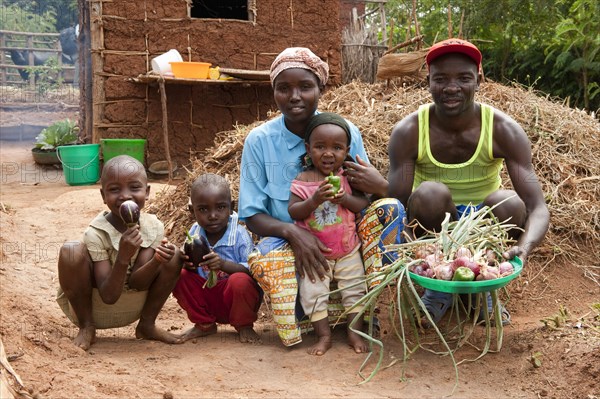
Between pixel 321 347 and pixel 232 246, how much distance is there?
0.67 m

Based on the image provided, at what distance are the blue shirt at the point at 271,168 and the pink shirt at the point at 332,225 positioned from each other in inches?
6.1

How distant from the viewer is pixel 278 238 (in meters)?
2.96

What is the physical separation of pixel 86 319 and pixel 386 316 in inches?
60.3

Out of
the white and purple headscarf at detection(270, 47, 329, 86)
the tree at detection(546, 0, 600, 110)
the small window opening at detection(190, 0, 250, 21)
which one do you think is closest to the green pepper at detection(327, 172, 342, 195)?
the white and purple headscarf at detection(270, 47, 329, 86)

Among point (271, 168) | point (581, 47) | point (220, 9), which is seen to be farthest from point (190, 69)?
point (271, 168)

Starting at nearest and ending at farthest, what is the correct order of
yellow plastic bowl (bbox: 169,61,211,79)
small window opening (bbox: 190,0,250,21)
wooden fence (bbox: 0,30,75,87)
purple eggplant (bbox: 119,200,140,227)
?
purple eggplant (bbox: 119,200,140,227) → yellow plastic bowl (bbox: 169,61,211,79) → small window opening (bbox: 190,0,250,21) → wooden fence (bbox: 0,30,75,87)

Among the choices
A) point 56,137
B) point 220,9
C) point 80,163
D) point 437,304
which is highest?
point 220,9

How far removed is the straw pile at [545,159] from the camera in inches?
175

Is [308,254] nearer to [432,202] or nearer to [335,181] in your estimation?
[335,181]

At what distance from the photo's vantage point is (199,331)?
323 centimetres

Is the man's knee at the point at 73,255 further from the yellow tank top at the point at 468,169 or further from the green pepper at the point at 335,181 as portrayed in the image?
the yellow tank top at the point at 468,169

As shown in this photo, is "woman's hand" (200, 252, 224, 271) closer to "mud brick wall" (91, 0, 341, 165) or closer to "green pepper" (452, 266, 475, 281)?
"green pepper" (452, 266, 475, 281)

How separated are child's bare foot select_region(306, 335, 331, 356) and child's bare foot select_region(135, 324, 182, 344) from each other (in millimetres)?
684

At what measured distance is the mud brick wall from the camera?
8828 mm
